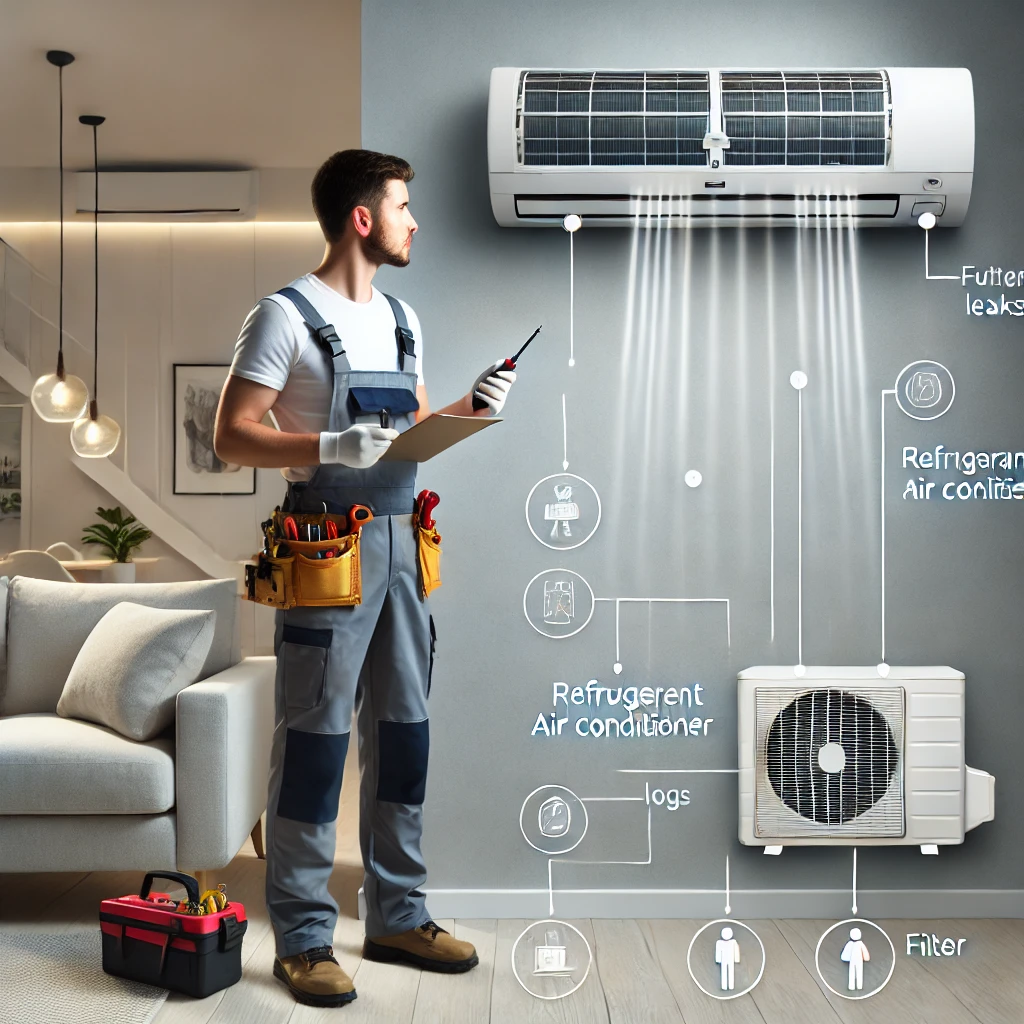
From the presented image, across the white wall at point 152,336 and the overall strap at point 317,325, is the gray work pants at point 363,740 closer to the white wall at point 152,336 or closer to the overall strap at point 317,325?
the overall strap at point 317,325

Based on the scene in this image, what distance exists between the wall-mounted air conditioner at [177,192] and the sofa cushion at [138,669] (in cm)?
407

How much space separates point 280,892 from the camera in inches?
83.9

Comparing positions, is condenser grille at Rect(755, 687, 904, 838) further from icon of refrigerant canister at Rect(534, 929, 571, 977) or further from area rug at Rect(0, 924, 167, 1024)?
area rug at Rect(0, 924, 167, 1024)

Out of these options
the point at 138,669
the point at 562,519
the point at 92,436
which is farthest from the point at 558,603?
the point at 92,436

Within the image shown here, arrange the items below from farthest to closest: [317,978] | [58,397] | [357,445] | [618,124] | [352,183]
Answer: [58,397]
[618,124]
[352,183]
[317,978]
[357,445]

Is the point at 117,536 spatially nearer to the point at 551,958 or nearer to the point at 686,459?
the point at 686,459

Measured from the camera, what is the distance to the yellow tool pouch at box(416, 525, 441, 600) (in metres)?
2.21

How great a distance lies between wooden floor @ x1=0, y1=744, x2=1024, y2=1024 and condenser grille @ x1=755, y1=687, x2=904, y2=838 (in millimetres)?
250

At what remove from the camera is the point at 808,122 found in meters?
2.27

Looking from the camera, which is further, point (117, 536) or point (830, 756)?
point (117, 536)

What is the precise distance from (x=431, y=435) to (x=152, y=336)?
5173 mm

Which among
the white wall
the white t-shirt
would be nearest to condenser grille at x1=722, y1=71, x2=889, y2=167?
the white t-shirt

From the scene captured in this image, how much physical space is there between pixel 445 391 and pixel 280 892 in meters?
1.18

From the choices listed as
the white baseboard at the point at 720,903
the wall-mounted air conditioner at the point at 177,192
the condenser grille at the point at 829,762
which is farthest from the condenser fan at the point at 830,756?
the wall-mounted air conditioner at the point at 177,192
